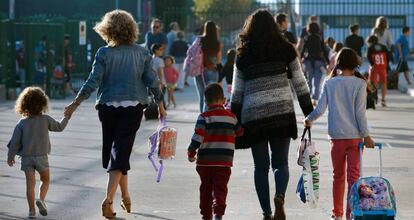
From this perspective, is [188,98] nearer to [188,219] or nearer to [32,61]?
[32,61]

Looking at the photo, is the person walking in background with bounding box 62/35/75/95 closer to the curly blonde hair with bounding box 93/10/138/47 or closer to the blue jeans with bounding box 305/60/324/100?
the blue jeans with bounding box 305/60/324/100

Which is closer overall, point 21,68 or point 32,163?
point 32,163

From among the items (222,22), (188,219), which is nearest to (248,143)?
(188,219)

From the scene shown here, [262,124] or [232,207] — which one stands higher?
[262,124]

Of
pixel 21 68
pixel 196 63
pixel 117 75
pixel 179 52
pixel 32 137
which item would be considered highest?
pixel 117 75

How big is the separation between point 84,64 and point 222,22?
55.6 feet

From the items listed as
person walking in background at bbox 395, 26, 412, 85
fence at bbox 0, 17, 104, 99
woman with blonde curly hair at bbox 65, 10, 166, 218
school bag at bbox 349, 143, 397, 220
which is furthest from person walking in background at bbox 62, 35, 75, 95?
school bag at bbox 349, 143, 397, 220

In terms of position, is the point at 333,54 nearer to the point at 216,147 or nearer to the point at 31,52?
the point at 31,52

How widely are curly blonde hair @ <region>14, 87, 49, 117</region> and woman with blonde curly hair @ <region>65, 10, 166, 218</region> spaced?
1.13 ft

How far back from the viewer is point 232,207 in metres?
10.7

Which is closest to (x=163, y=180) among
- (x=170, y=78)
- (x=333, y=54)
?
(x=170, y=78)

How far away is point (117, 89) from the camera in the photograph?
9992mm

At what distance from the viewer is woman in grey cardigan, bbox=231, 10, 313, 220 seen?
9.44 m

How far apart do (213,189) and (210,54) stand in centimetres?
1021
